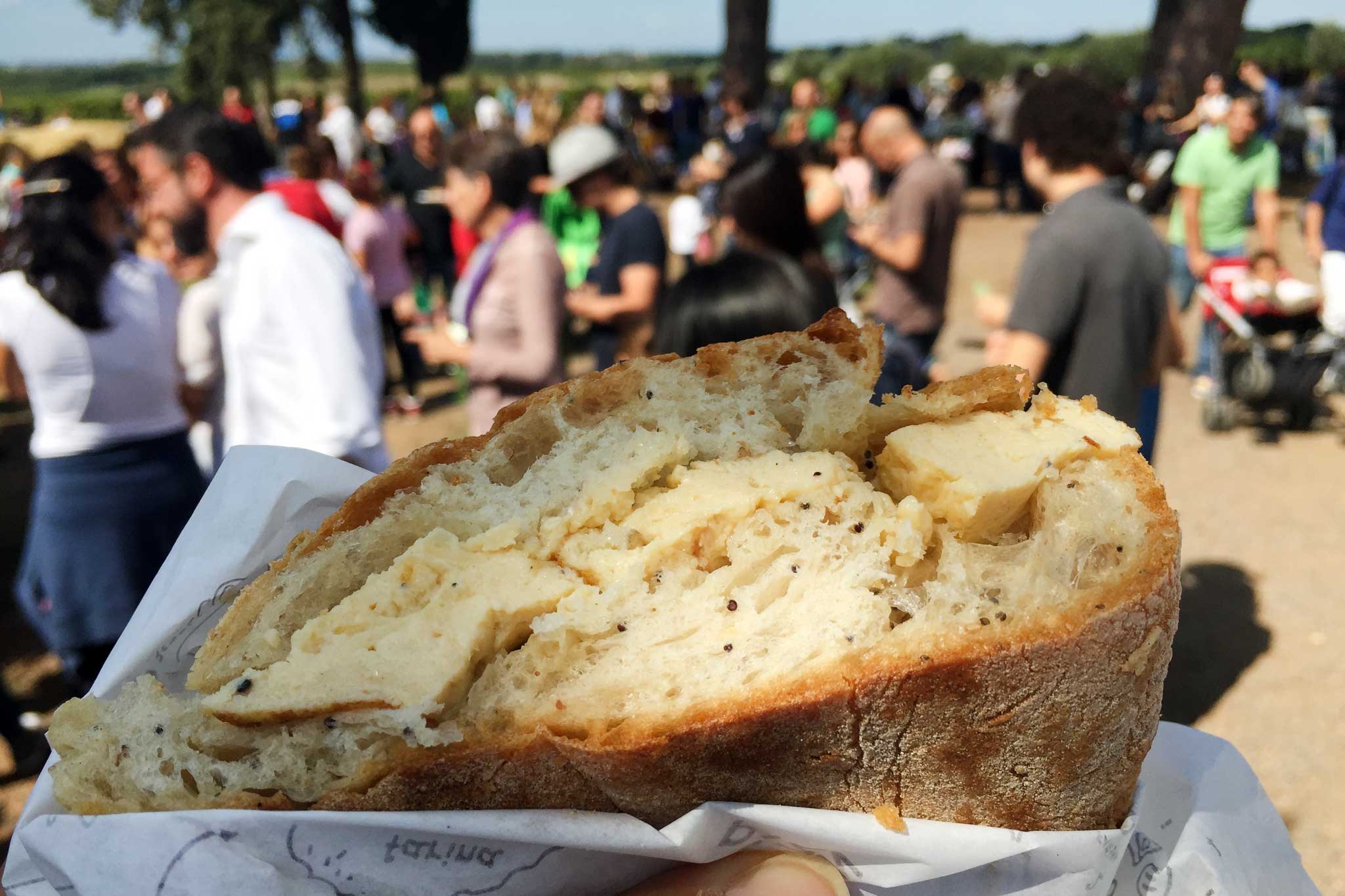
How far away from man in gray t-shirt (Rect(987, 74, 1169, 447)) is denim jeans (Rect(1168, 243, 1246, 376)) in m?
5.35

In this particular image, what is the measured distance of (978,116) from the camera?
23422 millimetres

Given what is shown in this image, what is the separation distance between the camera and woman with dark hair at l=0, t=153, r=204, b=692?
3598 millimetres

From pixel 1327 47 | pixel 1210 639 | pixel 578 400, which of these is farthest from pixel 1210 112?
pixel 1327 47

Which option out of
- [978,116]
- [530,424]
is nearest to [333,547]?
[530,424]

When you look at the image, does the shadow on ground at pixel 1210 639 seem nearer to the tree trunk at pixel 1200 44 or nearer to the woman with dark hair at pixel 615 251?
the woman with dark hair at pixel 615 251

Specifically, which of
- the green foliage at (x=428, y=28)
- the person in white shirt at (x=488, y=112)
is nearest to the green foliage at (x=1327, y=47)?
the person in white shirt at (x=488, y=112)

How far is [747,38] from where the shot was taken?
752 inches

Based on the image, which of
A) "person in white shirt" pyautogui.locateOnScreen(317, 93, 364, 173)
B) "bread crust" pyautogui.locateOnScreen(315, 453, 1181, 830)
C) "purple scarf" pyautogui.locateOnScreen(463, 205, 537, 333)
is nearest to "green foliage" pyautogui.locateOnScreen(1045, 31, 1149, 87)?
"person in white shirt" pyautogui.locateOnScreen(317, 93, 364, 173)

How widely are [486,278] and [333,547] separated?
10.5 ft

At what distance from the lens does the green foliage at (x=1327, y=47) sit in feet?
92.1

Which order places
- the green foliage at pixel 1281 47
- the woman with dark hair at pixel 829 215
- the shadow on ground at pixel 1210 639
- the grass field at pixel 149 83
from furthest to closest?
1. the grass field at pixel 149 83
2. the green foliage at pixel 1281 47
3. the woman with dark hair at pixel 829 215
4. the shadow on ground at pixel 1210 639

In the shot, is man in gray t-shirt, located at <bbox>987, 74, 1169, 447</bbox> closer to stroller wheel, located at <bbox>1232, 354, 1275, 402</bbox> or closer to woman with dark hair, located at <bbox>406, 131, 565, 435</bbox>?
woman with dark hair, located at <bbox>406, 131, 565, 435</bbox>

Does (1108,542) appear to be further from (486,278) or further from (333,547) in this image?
(486,278)

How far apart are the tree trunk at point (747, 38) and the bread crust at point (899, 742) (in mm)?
18815
